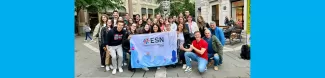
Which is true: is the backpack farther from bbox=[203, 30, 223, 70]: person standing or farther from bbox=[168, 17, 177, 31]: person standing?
bbox=[168, 17, 177, 31]: person standing

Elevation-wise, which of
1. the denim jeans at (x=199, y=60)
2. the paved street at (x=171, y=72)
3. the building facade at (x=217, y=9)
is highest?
the building facade at (x=217, y=9)

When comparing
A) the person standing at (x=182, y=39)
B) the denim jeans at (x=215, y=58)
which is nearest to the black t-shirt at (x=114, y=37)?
the person standing at (x=182, y=39)

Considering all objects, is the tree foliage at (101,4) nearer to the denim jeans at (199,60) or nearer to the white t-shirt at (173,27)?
the white t-shirt at (173,27)

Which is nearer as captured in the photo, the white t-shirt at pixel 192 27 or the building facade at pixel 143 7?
the white t-shirt at pixel 192 27

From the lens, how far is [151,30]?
340 cm

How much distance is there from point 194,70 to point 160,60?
1.57 feet

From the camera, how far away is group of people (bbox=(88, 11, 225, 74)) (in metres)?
3.07

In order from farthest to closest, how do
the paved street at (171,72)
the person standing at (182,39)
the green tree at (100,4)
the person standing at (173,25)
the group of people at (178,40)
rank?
the green tree at (100,4)
the person standing at (173,25)
the person standing at (182,39)
the group of people at (178,40)
the paved street at (171,72)

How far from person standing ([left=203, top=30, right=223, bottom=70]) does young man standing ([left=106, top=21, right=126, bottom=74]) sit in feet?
3.58

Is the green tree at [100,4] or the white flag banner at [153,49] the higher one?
the green tree at [100,4]

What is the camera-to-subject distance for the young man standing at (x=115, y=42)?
3.05 m

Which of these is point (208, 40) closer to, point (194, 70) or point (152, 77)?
point (194, 70)

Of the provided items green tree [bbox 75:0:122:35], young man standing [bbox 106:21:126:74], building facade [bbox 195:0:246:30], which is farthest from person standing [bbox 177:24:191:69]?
green tree [bbox 75:0:122:35]

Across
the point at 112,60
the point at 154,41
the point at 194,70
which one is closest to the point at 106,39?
the point at 112,60
